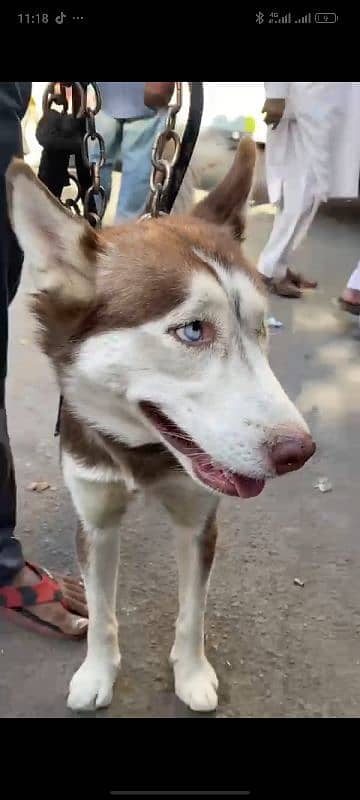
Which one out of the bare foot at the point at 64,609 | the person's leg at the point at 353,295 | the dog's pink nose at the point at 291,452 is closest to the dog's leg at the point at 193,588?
the bare foot at the point at 64,609

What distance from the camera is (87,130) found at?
157cm

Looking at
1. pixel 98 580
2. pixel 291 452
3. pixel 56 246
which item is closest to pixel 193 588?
pixel 98 580

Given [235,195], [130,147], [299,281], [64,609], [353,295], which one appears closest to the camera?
[235,195]

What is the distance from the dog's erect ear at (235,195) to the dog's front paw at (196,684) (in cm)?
91

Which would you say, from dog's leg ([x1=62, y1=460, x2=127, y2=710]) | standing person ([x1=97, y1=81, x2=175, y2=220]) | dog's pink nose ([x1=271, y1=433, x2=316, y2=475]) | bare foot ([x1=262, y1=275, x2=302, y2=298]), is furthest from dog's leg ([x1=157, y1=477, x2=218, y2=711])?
bare foot ([x1=262, y1=275, x2=302, y2=298])

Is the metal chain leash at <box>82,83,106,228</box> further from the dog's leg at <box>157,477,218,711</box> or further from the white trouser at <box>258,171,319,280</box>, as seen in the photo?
the white trouser at <box>258,171,319,280</box>

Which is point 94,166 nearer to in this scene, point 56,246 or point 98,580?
point 56,246

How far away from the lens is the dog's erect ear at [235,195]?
1.44 metres

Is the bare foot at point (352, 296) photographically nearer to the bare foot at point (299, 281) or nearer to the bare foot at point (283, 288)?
the bare foot at point (283, 288)
